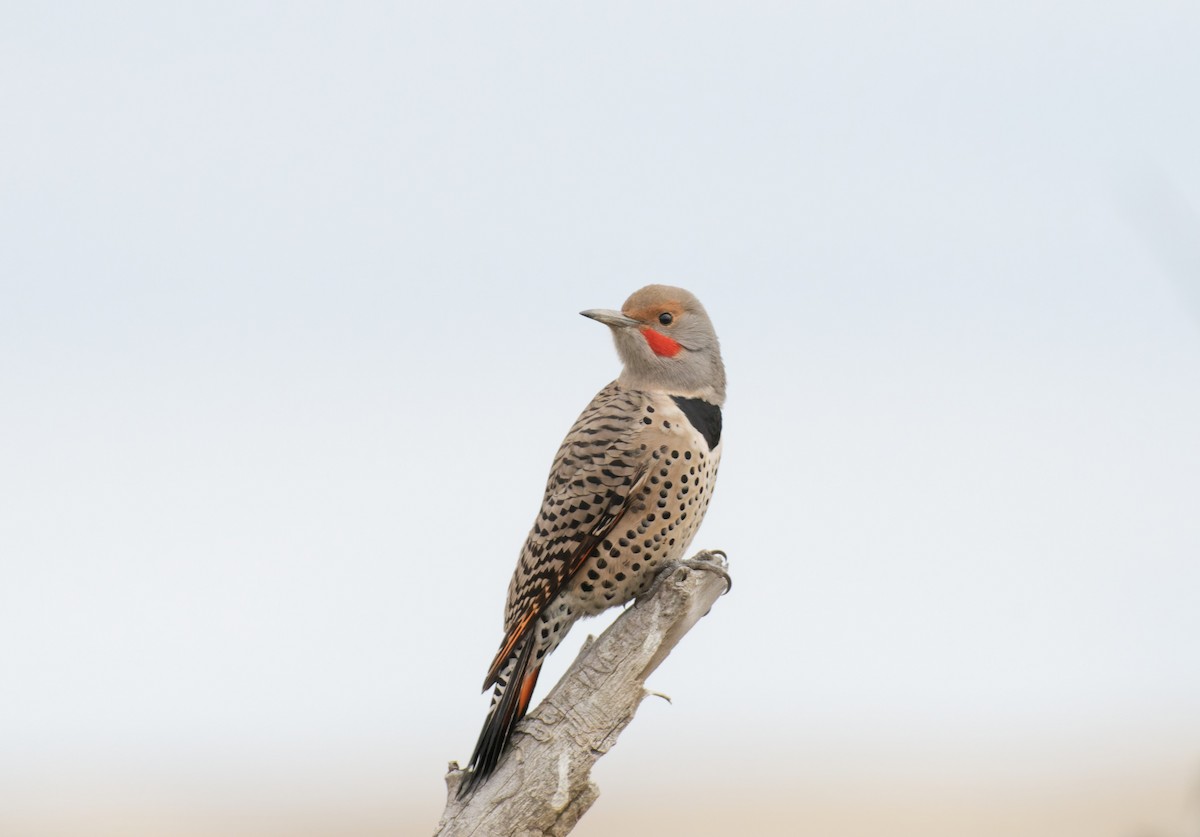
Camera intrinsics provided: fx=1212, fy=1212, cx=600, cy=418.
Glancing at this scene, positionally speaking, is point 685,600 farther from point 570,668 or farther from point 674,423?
point 674,423

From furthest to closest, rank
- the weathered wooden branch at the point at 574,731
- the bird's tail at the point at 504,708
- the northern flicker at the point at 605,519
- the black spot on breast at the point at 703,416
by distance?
the black spot on breast at the point at 703,416
the northern flicker at the point at 605,519
the bird's tail at the point at 504,708
the weathered wooden branch at the point at 574,731

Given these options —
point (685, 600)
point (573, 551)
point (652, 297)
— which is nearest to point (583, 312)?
point (652, 297)

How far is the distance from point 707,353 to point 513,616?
1154 millimetres

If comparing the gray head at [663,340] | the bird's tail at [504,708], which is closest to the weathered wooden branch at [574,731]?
the bird's tail at [504,708]

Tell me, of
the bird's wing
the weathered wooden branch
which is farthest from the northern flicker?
the weathered wooden branch

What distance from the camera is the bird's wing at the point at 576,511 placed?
3.84 meters

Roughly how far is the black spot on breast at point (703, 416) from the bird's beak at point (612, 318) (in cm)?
29

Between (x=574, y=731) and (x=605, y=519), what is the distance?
708 millimetres

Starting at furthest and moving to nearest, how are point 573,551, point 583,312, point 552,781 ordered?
point 583,312
point 573,551
point 552,781

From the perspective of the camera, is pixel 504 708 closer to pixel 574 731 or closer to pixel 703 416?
pixel 574 731

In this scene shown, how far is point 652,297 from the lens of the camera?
4.20m

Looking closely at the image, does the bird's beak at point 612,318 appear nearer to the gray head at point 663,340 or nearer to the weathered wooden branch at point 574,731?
the gray head at point 663,340

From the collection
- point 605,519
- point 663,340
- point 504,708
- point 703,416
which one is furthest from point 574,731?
point 663,340

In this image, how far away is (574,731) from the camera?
3.44 m
